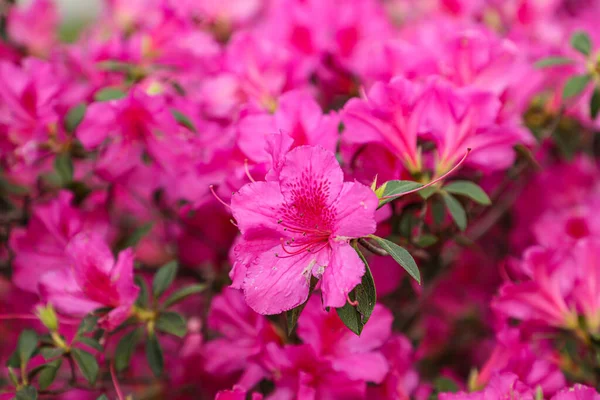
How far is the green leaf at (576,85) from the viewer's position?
1056mm

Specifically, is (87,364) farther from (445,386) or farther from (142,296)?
(445,386)

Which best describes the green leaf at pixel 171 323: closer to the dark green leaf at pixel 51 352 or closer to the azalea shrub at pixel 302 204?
the azalea shrub at pixel 302 204

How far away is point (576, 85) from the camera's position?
106 centimetres

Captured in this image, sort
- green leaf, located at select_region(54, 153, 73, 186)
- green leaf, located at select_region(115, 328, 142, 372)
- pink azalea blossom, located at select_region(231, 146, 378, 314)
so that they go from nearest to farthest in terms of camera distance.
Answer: pink azalea blossom, located at select_region(231, 146, 378, 314)
green leaf, located at select_region(115, 328, 142, 372)
green leaf, located at select_region(54, 153, 73, 186)

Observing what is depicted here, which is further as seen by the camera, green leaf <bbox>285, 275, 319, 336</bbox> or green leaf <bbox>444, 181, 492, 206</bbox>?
green leaf <bbox>444, 181, 492, 206</bbox>

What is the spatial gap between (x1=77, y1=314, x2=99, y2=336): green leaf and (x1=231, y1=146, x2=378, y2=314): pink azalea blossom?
280mm

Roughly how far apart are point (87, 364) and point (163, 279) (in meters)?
0.18

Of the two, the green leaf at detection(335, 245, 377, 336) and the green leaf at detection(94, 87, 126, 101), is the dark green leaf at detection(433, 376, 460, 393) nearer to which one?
the green leaf at detection(335, 245, 377, 336)

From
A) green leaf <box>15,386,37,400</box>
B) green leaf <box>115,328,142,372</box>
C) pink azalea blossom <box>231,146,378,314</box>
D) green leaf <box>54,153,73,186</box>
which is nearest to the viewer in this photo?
pink azalea blossom <box>231,146,378,314</box>

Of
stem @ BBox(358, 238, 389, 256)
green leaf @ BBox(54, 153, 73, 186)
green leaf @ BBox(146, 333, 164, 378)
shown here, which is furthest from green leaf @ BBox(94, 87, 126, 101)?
stem @ BBox(358, 238, 389, 256)

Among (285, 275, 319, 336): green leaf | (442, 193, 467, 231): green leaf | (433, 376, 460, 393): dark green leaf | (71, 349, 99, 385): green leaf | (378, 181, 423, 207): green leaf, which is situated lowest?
(433, 376, 460, 393): dark green leaf

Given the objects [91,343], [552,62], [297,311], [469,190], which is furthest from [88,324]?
[552,62]

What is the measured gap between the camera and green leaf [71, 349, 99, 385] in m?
0.90

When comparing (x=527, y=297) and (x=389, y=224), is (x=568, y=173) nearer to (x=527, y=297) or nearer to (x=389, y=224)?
(x=527, y=297)
